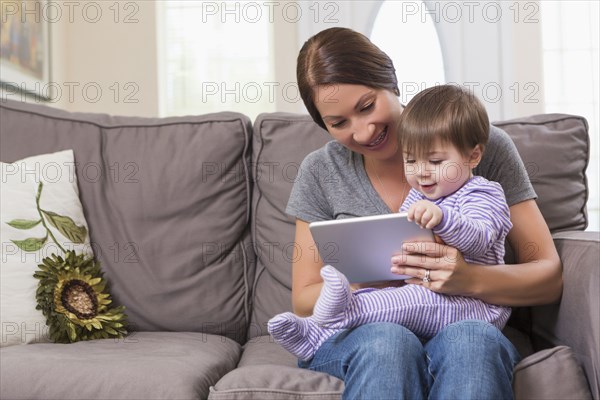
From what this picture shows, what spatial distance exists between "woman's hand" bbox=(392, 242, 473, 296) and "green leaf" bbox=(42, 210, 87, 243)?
0.80 m

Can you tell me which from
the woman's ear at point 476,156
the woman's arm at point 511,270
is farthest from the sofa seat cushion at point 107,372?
the woman's ear at point 476,156

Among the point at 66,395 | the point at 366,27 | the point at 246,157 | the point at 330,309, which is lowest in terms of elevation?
the point at 66,395

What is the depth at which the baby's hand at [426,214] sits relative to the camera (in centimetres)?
117

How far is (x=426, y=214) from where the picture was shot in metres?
1.17

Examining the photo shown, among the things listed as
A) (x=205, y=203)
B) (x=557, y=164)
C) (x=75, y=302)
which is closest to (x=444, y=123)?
(x=557, y=164)

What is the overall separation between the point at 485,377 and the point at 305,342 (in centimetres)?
36

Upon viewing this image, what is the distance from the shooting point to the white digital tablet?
1216mm

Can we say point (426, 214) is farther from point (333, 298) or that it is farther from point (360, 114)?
point (360, 114)

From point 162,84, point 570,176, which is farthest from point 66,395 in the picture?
point 162,84

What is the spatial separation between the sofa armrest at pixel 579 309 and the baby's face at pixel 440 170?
10.5 inches

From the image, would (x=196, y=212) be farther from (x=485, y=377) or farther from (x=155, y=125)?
(x=485, y=377)

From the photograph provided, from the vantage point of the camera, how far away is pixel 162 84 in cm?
359

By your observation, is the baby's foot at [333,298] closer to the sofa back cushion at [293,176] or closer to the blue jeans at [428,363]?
the blue jeans at [428,363]

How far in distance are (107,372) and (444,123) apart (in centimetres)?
75
